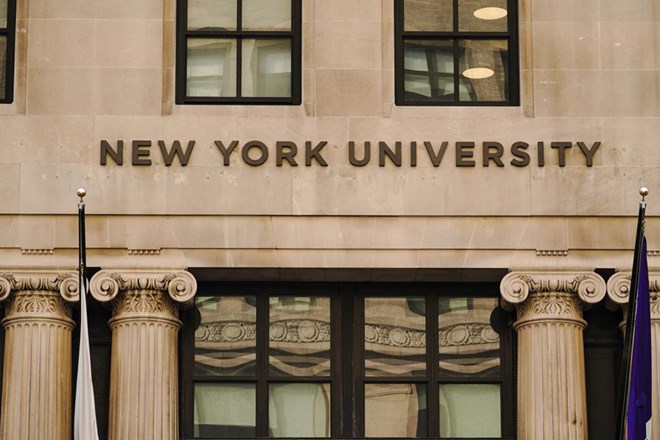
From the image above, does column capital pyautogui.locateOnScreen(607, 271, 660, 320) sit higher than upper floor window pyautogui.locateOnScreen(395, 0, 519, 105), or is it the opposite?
upper floor window pyautogui.locateOnScreen(395, 0, 519, 105)

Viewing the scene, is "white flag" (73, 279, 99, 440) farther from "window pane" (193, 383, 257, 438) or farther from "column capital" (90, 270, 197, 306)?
"window pane" (193, 383, 257, 438)

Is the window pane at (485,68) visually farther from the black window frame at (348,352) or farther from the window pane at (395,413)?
the window pane at (395,413)

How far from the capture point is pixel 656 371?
3659 centimetres

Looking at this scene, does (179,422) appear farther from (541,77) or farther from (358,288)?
(541,77)

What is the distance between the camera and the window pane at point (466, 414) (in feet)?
122

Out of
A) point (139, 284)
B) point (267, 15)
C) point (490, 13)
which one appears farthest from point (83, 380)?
point (490, 13)

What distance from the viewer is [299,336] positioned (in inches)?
1470

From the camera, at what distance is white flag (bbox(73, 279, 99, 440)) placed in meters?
34.7

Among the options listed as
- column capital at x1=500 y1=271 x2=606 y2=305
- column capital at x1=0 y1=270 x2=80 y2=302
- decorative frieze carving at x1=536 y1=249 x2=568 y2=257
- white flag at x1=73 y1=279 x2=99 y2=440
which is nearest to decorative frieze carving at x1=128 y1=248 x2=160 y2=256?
column capital at x1=0 y1=270 x2=80 y2=302

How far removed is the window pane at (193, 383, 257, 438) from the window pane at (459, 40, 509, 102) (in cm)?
563

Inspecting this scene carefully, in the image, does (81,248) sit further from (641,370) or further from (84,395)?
(641,370)

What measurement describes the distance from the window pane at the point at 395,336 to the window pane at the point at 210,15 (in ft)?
15.6

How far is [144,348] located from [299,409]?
2520mm

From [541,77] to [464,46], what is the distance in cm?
132
